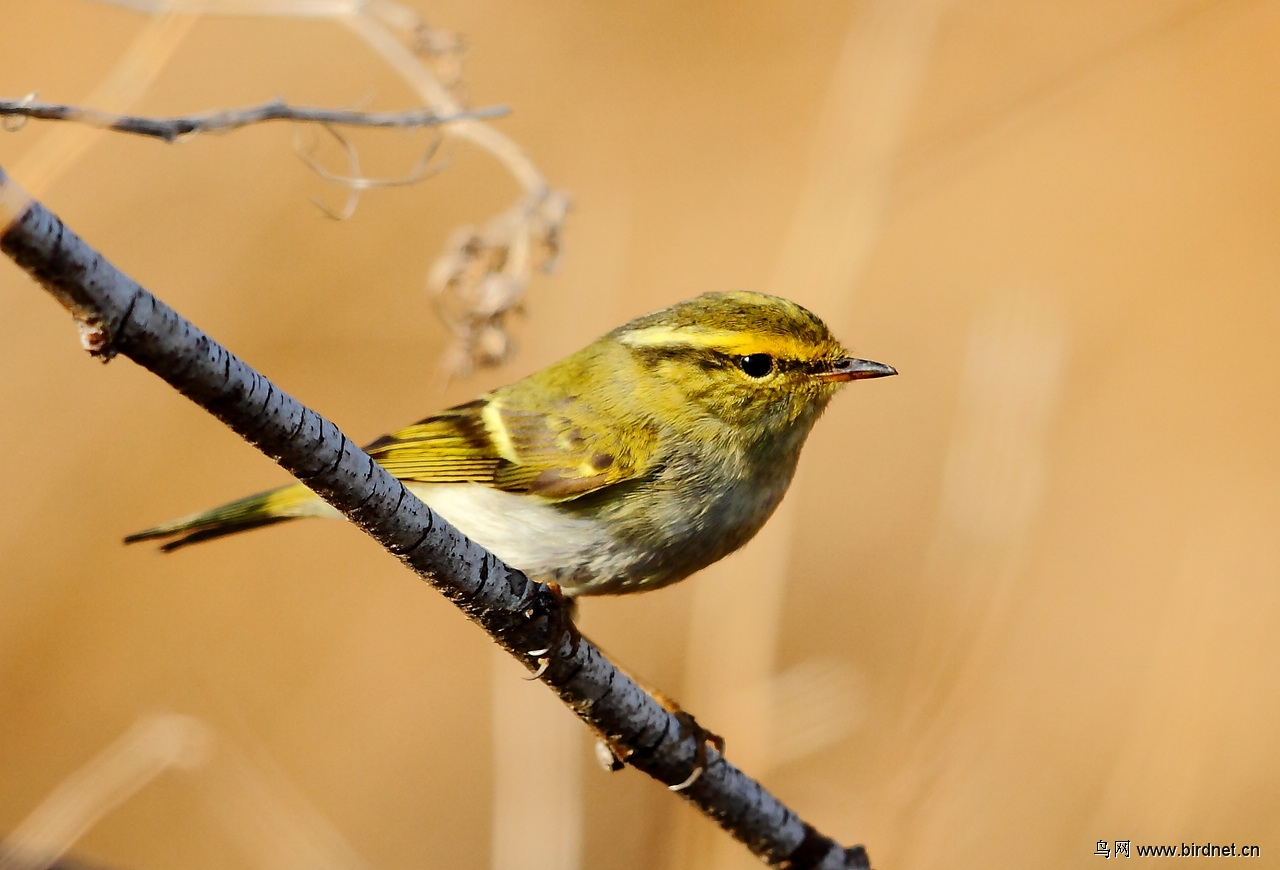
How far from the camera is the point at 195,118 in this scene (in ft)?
5.25

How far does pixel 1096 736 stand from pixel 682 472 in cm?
297

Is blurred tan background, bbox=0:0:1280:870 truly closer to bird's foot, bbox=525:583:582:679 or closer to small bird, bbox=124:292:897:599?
small bird, bbox=124:292:897:599

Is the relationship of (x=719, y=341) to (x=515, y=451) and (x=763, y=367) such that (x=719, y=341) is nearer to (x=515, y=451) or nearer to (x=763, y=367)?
(x=763, y=367)

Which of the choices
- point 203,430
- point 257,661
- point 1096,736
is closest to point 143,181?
point 203,430

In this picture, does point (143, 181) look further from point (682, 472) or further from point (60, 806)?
point (682, 472)

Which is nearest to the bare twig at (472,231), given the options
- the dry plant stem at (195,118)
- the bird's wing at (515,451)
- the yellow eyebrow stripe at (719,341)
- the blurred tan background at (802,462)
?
the bird's wing at (515,451)

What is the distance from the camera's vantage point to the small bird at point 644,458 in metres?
2.65

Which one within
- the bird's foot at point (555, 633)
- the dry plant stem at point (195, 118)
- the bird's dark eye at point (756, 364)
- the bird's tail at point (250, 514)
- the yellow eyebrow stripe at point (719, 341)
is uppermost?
the yellow eyebrow stripe at point (719, 341)

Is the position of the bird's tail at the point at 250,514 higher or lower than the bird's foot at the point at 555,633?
higher

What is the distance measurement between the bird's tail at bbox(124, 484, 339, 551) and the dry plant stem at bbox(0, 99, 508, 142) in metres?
1.23

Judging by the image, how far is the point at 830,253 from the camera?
3516 mm

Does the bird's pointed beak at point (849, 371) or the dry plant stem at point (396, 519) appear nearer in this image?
the dry plant stem at point (396, 519)

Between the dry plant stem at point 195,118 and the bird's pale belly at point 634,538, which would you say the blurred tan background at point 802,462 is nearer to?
the bird's pale belly at point 634,538

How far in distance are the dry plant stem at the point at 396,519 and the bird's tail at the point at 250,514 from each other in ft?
3.65
